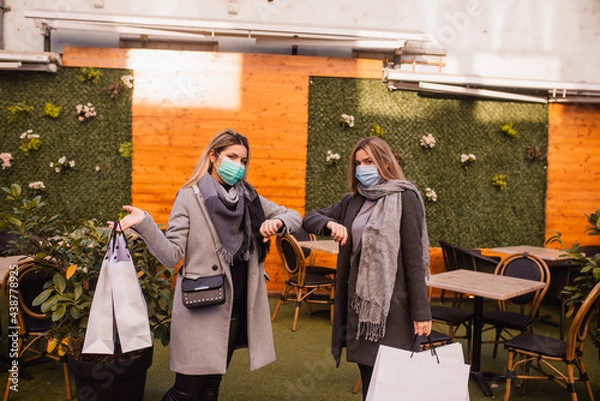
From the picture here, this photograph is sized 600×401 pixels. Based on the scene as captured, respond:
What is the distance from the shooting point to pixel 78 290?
9.53 feet

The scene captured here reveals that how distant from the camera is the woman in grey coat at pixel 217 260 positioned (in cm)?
227

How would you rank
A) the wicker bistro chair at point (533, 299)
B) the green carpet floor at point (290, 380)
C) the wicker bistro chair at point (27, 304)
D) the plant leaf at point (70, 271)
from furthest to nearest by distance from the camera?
the wicker bistro chair at point (533, 299) < the green carpet floor at point (290, 380) < the wicker bistro chair at point (27, 304) < the plant leaf at point (70, 271)

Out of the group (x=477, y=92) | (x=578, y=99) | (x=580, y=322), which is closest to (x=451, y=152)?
(x=477, y=92)

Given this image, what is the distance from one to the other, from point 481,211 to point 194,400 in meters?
6.12

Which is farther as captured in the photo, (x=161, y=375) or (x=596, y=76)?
(x=596, y=76)

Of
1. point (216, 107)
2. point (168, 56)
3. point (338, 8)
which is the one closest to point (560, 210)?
point (338, 8)

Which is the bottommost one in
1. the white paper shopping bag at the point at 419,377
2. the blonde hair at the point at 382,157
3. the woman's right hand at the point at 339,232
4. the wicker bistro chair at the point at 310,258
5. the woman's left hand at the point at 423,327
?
the wicker bistro chair at the point at 310,258

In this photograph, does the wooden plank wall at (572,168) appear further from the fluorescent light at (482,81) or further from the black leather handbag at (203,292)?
the black leather handbag at (203,292)

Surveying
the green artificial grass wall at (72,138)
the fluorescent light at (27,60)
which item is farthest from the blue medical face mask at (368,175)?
the fluorescent light at (27,60)

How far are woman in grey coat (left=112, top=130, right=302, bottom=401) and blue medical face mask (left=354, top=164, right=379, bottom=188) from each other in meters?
0.41

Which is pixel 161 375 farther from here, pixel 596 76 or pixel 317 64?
pixel 596 76

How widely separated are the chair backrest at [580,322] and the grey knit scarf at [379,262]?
4.59ft

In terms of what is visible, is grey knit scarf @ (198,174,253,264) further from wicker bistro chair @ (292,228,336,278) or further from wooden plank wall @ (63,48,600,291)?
wooden plank wall @ (63,48,600,291)

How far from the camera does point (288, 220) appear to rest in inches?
95.7
